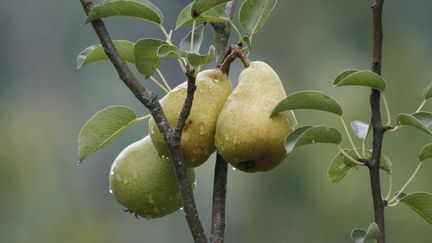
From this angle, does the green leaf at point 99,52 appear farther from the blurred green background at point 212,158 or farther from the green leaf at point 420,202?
the blurred green background at point 212,158

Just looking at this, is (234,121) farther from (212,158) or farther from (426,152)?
(212,158)

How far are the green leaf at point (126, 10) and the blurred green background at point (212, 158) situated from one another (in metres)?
4.34

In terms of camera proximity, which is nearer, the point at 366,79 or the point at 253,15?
the point at 366,79

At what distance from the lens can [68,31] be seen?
12531mm

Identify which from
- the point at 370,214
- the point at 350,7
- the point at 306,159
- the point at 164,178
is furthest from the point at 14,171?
the point at 164,178

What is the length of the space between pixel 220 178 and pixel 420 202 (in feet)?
0.90

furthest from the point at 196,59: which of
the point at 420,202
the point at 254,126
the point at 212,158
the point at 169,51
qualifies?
the point at 212,158

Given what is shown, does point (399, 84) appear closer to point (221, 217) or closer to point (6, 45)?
point (221, 217)

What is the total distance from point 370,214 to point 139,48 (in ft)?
15.5

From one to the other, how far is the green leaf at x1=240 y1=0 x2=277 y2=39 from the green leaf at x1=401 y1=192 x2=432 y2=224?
1.08ft

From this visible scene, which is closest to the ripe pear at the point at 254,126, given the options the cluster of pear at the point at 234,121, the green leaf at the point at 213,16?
the cluster of pear at the point at 234,121

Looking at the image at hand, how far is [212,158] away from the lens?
254 inches

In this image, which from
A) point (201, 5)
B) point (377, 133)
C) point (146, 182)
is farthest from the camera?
point (146, 182)

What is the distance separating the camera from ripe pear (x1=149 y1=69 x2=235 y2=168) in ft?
4.56
